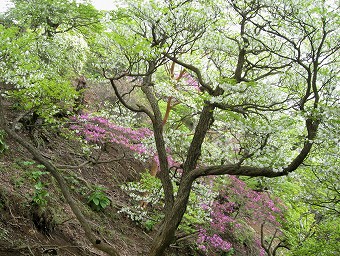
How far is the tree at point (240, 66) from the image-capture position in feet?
14.2

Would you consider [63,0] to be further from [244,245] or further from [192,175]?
[244,245]

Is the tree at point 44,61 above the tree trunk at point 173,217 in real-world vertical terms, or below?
above

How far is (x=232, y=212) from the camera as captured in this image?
404 inches

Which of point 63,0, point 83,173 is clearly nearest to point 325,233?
point 83,173

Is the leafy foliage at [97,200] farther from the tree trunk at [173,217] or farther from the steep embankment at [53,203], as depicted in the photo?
the tree trunk at [173,217]

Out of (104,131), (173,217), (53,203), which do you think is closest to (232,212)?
(104,131)

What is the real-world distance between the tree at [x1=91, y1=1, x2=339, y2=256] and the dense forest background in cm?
2

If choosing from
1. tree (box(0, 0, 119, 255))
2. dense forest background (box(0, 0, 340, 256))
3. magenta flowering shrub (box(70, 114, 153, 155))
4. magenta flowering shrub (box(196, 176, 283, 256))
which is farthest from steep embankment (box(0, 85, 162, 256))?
magenta flowering shrub (box(196, 176, 283, 256))

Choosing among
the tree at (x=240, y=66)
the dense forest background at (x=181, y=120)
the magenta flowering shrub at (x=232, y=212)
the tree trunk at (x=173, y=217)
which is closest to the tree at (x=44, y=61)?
the dense forest background at (x=181, y=120)

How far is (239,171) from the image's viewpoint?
195 inches

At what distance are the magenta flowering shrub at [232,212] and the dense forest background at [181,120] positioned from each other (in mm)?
51

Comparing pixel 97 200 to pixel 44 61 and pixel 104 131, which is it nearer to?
pixel 104 131

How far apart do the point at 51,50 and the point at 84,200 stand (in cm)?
421

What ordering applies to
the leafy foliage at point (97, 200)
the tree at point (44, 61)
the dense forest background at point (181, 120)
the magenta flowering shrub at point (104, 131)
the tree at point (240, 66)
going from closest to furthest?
the tree at point (240, 66), the dense forest background at point (181, 120), the tree at point (44, 61), the leafy foliage at point (97, 200), the magenta flowering shrub at point (104, 131)
